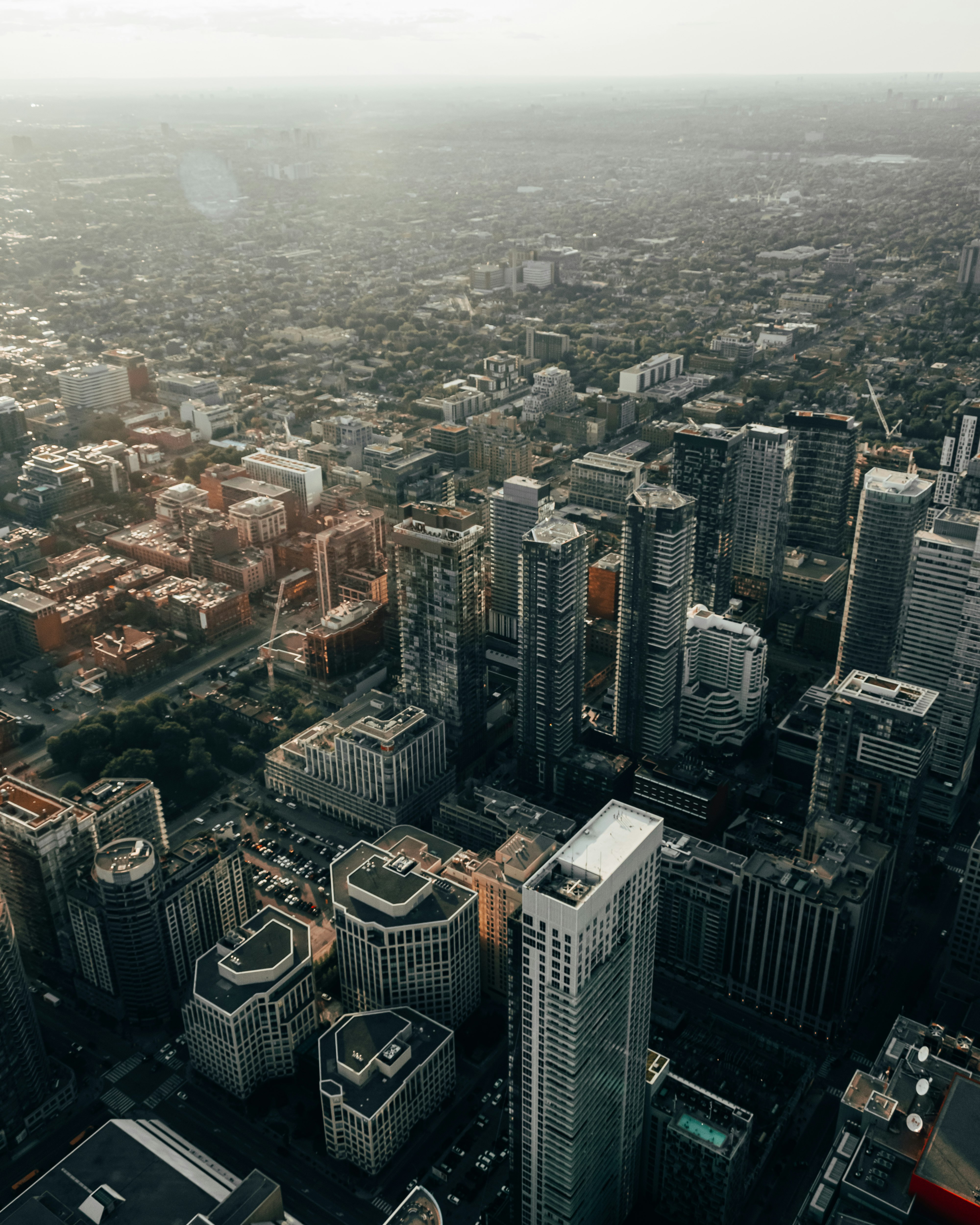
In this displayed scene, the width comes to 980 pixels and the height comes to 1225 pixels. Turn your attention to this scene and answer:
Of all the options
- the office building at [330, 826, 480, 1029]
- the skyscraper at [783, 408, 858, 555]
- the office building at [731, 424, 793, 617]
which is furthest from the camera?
the skyscraper at [783, 408, 858, 555]

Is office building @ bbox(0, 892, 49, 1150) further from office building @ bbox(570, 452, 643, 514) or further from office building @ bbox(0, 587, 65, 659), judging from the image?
office building @ bbox(570, 452, 643, 514)

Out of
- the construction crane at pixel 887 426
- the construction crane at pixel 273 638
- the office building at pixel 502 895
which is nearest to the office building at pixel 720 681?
the office building at pixel 502 895

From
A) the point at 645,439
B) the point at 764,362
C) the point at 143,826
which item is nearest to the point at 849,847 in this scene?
the point at 143,826

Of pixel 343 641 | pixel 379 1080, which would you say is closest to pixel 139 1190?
pixel 379 1080

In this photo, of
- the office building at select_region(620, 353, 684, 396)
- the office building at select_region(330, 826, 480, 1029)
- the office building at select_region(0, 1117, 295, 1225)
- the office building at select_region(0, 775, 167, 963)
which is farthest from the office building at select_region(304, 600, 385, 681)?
the office building at select_region(620, 353, 684, 396)

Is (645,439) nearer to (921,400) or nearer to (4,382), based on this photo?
(921,400)

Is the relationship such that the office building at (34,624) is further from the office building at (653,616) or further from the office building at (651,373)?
the office building at (651,373)
